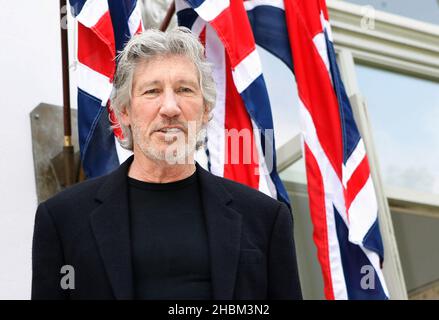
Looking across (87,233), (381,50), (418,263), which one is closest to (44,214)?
(87,233)

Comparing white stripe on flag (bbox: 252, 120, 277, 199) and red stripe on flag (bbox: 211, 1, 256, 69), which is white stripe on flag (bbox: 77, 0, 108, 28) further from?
white stripe on flag (bbox: 252, 120, 277, 199)

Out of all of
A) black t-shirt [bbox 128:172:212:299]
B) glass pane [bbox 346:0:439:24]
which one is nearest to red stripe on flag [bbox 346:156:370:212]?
glass pane [bbox 346:0:439:24]

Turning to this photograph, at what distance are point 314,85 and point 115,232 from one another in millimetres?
2323

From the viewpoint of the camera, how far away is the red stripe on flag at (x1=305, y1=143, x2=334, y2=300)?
3.70 metres

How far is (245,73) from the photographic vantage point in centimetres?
364

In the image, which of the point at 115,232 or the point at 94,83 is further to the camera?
the point at 94,83

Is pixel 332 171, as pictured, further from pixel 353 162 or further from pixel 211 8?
pixel 211 8

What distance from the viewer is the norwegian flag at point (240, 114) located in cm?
355

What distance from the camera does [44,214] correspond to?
1804mm

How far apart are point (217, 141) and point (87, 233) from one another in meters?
1.89

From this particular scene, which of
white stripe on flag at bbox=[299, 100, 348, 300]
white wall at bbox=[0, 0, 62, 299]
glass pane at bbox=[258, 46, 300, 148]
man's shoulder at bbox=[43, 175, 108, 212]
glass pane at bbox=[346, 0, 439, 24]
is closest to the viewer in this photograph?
man's shoulder at bbox=[43, 175, 108, 212]


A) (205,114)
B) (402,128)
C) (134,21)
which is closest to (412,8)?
(402,128)

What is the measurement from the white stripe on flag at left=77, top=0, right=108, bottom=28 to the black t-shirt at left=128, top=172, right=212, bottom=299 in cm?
163

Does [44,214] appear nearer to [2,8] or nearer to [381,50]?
[2,8]
